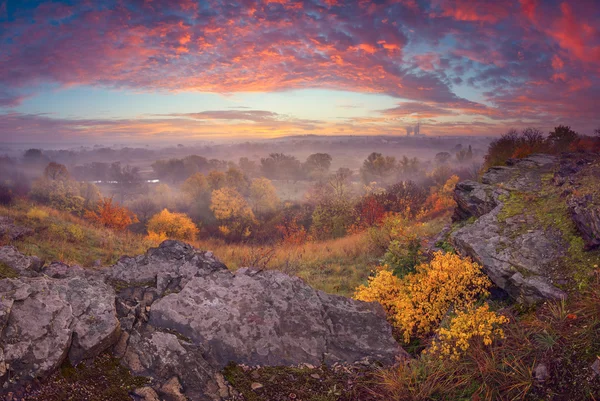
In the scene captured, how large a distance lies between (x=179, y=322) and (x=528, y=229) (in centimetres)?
752

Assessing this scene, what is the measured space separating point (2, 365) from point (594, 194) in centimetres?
980

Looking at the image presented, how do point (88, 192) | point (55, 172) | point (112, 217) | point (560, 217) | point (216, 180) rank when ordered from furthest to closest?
point (216, 180) → point (88, 192) → point (55, 172) → point (112, 217) → point (560, 217)

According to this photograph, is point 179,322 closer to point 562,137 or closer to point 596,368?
point 596,368

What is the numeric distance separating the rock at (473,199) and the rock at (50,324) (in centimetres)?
989

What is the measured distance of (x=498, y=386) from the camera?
4.15 meters

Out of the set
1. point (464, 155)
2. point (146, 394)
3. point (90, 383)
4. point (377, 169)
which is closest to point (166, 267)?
point (90, 383)

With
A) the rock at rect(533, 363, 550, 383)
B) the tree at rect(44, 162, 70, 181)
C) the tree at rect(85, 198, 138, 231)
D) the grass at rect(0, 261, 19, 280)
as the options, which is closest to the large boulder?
the grass at rect(0, 261, 19, 280)

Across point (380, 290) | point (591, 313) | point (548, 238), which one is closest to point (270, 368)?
point (380, 290)

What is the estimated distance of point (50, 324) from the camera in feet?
11.6

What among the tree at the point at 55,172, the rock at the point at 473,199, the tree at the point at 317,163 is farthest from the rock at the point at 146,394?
the tree at the point at 317,163

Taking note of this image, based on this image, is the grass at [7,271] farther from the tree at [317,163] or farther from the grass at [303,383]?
the tree at [317,163]

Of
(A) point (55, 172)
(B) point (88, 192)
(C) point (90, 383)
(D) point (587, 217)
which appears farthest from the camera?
(B) point (88, 192)

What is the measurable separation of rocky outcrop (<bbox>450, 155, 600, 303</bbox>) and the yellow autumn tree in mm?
41861

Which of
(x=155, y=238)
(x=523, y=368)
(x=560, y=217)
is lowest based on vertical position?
(x=155, y=238)
